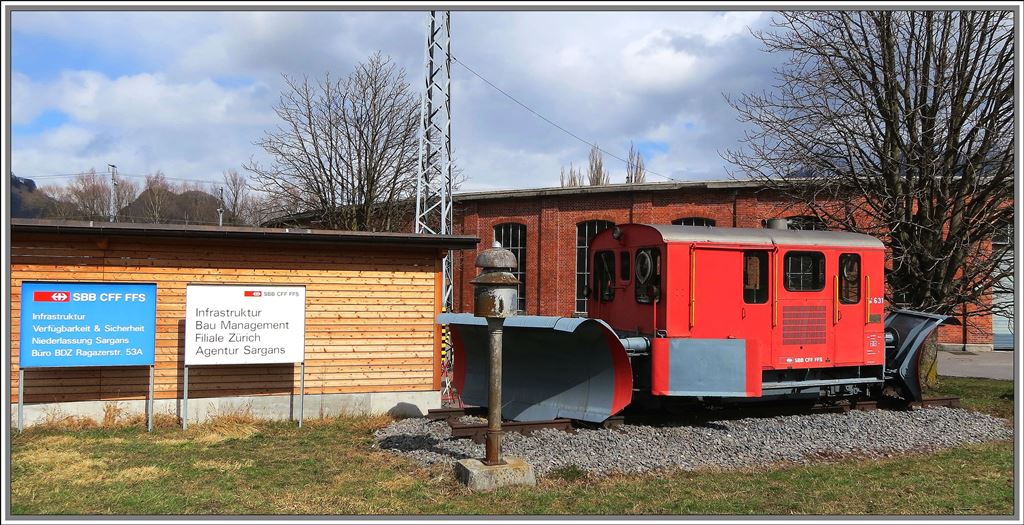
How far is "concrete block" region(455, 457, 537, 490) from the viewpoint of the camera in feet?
22.1

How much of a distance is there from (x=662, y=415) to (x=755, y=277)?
2346 millimetres

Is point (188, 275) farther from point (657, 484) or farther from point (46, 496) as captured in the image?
point (657, 484)

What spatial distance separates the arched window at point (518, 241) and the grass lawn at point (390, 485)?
21355 mm

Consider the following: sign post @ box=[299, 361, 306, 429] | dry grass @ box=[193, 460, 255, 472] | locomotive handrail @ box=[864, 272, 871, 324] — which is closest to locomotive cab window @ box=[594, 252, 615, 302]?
locomotive handrail @ box=[864, 272, 871, 324]

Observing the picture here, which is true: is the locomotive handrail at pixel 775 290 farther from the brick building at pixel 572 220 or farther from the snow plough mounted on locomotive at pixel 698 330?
the brick building at pixel 572 220

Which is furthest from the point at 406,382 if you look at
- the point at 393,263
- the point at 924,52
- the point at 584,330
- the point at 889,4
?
the point at 924,52

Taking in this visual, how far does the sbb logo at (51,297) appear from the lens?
9367mm

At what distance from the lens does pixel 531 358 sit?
9.82m

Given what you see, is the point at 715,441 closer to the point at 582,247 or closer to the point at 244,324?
the point at 244,324

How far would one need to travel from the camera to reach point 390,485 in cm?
684

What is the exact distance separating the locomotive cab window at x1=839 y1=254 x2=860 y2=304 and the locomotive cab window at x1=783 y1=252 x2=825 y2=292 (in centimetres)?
37

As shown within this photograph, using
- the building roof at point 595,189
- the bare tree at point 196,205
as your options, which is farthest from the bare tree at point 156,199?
the building roof at point 595,189

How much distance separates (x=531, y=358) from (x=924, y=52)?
33.1ft

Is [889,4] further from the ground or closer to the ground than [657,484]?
further from the ground
